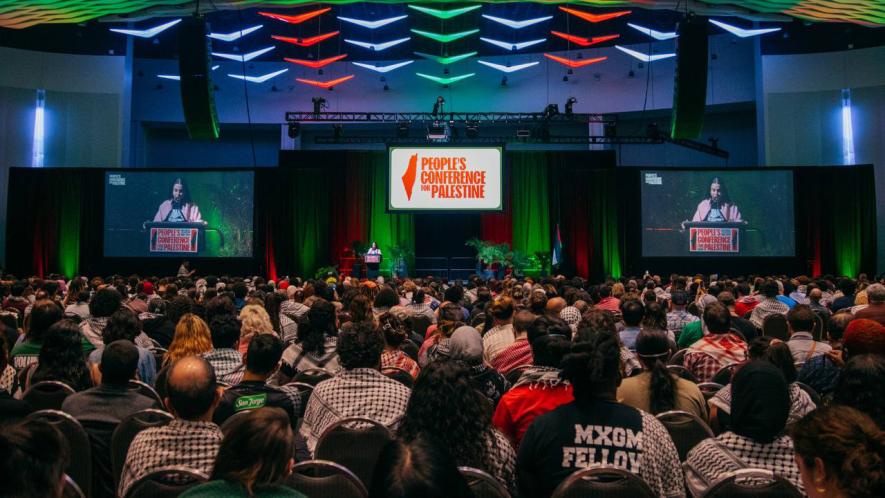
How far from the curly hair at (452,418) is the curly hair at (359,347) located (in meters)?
1.08

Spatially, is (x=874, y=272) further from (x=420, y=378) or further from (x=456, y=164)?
(x=420, y=378)

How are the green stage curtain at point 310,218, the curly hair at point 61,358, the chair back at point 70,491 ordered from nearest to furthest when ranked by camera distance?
the chair back at point 70,491
the curly hair at point 61,358
the green stage curtain at point 310,218

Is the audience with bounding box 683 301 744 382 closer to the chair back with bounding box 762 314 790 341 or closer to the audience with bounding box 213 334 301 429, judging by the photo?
the chair back with bounding box 762 314 790 341

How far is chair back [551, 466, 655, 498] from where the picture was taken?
2219 mm

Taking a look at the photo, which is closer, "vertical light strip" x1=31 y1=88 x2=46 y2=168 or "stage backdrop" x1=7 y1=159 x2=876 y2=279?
"stage backdrop" x1=7 y1=159 x2=876 y2=279

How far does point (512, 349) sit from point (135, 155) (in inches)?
778

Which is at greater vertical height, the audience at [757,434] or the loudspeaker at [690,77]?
the loudspeaker at [690,77]

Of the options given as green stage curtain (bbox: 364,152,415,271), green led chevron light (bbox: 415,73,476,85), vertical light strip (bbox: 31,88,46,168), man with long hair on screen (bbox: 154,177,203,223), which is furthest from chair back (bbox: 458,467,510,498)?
vertical light strip (bbox: 31,88,46,168)

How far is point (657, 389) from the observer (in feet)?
11.7

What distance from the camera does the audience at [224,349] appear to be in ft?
14.3

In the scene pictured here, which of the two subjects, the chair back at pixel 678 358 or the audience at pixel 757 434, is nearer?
the audience at pixel 757 434

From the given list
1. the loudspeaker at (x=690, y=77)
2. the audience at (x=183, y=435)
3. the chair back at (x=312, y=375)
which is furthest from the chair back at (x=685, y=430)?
the loudspeaker at (x=690, y=77)

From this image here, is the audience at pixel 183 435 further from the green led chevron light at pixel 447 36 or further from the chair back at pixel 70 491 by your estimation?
the green led chevron light at pixel 447 36

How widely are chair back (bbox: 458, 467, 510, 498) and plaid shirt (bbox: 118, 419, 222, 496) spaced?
913 mm
